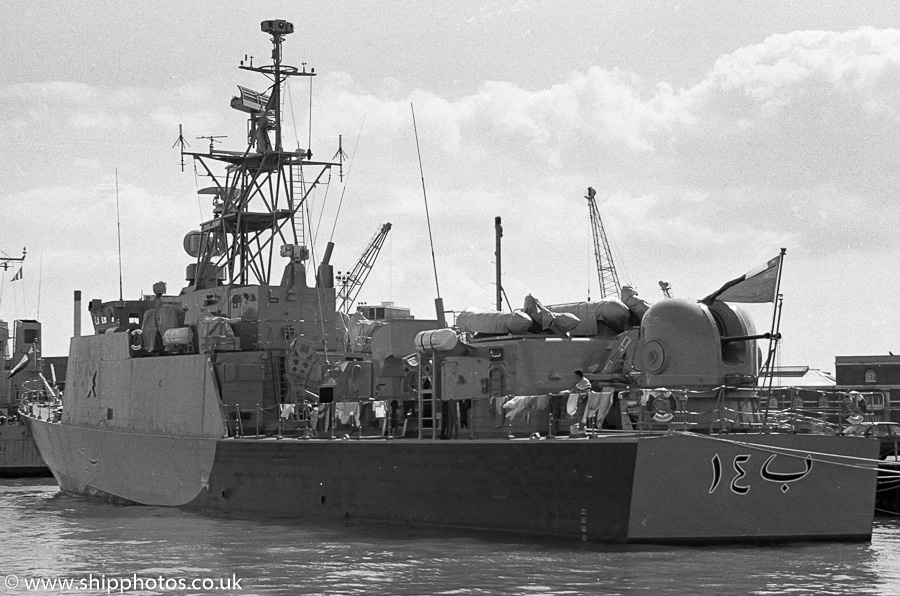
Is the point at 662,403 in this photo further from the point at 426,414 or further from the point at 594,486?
the point at 426,414

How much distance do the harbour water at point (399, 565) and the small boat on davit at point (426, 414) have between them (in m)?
0.70

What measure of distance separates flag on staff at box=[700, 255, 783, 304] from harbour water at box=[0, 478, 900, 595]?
161 inches

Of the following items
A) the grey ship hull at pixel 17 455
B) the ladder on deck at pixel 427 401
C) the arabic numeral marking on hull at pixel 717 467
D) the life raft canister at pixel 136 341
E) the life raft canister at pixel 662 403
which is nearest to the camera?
the arabic numeral marking on hull at pixel 717 467

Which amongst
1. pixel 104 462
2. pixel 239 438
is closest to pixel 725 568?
pixel 239 438

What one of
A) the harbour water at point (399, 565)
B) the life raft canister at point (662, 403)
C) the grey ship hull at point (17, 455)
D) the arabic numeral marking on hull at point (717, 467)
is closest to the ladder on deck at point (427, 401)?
the harbour water at point (399, 565)

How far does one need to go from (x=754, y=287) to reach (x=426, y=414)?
21.4 feet

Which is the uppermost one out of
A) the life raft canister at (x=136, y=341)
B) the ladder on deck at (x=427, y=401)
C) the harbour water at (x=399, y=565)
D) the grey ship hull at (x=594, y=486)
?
the life raft canister at (x=136, y=341)

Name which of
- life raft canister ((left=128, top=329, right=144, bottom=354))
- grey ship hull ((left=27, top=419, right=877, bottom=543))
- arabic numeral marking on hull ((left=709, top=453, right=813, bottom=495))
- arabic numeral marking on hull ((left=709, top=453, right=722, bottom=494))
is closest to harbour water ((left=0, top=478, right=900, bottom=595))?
grey ship hull ((left=27, top=419, right=877, bottom=543))

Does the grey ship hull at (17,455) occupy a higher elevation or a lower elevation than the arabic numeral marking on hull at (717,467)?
lower

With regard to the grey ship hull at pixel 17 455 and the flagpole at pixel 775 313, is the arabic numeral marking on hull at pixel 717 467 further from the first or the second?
the grey ship hull at pixel 17 455

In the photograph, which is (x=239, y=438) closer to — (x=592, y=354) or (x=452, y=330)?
(x=452, y=330)

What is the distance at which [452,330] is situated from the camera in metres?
23.3

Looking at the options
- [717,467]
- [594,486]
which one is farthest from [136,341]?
[717,467]

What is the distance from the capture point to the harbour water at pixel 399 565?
55.4 ft
